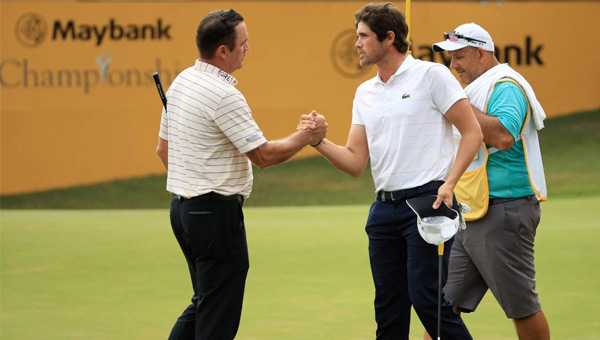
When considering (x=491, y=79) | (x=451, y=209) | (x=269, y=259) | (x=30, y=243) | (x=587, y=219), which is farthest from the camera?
(x=587, y=219)

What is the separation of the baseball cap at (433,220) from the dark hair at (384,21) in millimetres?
776

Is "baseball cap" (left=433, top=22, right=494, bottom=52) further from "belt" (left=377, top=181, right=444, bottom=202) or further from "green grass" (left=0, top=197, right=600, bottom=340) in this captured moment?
"green grass" (left=0, top=197, right=600, bottom=340)

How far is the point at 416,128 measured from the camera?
4723 mm

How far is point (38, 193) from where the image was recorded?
20719 mm

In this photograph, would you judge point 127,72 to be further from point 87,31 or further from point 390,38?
point 390,38

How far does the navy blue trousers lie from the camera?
4.68 metres

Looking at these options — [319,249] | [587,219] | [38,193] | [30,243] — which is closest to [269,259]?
[319,249]

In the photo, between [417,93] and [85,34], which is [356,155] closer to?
[417,93]

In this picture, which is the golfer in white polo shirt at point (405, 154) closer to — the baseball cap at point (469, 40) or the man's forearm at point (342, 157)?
the man's forearm at point (342, 157)

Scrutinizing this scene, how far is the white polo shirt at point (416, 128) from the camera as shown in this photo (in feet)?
15.4

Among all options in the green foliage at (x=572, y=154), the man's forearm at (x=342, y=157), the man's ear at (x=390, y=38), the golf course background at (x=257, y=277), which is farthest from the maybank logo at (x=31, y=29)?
the man's ear at (x=390, y=38)

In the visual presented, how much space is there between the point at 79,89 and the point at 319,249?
40.3 ft

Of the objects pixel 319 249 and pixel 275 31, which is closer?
pixel 319 249

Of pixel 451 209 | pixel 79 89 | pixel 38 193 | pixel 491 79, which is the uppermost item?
pixel 491 79
